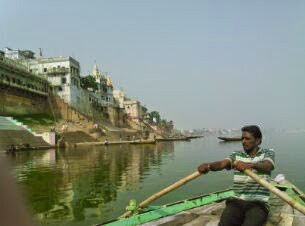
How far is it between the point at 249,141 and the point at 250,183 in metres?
0.59

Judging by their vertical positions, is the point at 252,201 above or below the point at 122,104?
below

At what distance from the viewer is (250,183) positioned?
5250 mm

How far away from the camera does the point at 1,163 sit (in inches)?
34.6

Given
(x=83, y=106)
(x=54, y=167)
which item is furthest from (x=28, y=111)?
(x=54, y=167)

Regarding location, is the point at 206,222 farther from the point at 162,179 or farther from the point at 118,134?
the point at 118,134

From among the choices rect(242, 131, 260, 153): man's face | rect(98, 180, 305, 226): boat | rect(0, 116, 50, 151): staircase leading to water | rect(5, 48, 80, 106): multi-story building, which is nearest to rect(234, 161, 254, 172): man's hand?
rect(242, 131, 260, 153): man's face

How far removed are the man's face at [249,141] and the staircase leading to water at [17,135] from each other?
36.2 meters

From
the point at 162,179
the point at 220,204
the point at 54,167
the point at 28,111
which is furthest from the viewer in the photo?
the point at 28,111

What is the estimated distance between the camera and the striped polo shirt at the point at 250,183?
5.15m

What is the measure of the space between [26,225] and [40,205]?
38.4 feet

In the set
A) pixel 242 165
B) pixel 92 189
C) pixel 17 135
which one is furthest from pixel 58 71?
pixel 242 165

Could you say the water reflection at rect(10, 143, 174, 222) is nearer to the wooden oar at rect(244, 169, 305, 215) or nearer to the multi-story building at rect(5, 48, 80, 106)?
the wooden oar at rect(244, 169, 305, 215)

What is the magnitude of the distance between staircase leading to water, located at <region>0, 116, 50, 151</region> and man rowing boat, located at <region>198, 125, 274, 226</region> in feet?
118

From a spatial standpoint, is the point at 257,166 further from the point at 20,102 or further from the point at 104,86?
the point at 104,86
